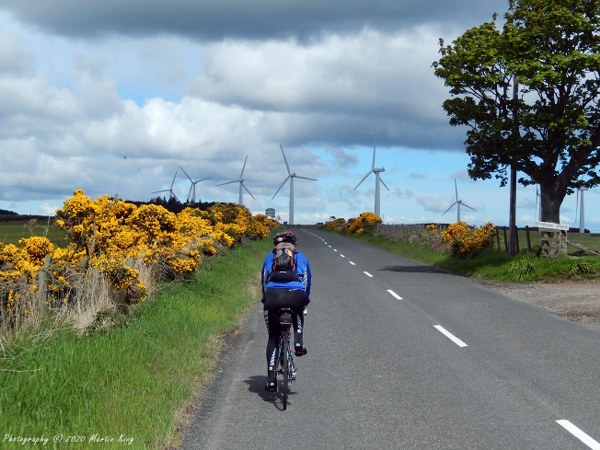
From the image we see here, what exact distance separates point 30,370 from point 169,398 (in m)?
1.56

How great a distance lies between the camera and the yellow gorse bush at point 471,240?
106 feet

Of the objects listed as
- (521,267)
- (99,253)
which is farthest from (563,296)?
(99,253)

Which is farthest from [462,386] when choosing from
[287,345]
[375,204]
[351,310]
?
[375,204]

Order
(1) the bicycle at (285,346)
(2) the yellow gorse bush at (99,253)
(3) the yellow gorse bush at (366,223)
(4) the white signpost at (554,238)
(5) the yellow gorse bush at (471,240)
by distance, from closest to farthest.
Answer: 1. (1) the bicycle at (285,346)
2. (2) the yellow gorse bush at (99,253)
3. (4) the white signpost at (554,238)
4. (5) the yellow gorse bush at (471,240)
5. (3) the yellow gorse bush at (366,223)

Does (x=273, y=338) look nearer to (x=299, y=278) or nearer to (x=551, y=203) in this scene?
(x=299, y=278)

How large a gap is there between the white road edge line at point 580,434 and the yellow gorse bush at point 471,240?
25.8 meters

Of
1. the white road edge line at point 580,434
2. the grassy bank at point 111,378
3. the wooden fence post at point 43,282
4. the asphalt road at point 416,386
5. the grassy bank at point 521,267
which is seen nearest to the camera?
the grassy bank at point 111,378

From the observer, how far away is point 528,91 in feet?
87.7

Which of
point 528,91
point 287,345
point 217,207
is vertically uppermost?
point 528,91

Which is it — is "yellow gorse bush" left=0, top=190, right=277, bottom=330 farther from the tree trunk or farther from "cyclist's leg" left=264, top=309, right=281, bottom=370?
the tree trunk

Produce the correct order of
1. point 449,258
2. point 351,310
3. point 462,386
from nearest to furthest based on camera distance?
1. point 462,386
2. point 351,310
3. point 449,258

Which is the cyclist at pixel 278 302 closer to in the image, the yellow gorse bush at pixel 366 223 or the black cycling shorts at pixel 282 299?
the black cycling shorts at pixel 282 299

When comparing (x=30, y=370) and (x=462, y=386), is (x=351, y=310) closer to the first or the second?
(x=462, y=386)

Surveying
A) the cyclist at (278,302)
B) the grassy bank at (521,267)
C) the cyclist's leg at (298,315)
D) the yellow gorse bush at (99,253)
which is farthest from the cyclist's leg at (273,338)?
the grassy bank at (521,267)
